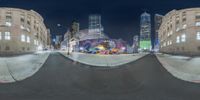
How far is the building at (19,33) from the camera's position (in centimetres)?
319

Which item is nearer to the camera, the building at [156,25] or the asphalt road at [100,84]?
the asphalt road at [100,84]

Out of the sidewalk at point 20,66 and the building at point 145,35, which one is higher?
the building at point 145,35

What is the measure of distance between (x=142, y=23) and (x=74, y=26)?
1.35 m

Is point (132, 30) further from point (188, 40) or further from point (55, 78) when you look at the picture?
Result: point (55, 78)

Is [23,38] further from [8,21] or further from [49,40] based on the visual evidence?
[49,40]

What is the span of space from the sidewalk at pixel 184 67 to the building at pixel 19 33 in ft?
7.89

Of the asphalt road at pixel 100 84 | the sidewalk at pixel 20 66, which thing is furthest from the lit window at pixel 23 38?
the asphalt road at pixel 100 84

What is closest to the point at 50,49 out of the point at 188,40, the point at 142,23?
the point at 142,23

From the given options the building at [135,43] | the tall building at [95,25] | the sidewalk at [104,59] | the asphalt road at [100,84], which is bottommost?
the asphalt road at [100,84]

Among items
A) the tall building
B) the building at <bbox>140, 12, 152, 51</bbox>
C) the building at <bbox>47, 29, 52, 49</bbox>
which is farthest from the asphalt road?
the tall building

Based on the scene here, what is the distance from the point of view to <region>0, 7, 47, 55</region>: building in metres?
3.19

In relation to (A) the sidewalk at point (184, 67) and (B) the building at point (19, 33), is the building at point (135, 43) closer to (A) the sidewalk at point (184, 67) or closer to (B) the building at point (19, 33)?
(A) the sidewalk at point (184, 67)

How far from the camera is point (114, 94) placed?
3.40 meters

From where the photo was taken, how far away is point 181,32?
338 centimetres
